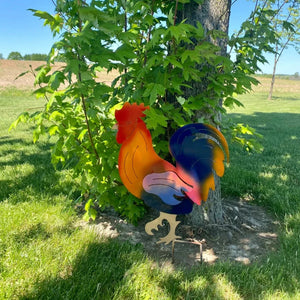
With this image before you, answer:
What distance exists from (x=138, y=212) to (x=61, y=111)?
3.85 feet

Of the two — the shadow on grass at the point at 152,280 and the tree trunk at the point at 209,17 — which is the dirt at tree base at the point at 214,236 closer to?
the shadow on grass at the point at 152,280

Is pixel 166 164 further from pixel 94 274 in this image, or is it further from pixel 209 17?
pixel 209 17

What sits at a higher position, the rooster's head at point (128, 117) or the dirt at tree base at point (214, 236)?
the rooster's head at point (128, 117)

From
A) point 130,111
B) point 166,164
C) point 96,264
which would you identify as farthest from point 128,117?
point 96,264

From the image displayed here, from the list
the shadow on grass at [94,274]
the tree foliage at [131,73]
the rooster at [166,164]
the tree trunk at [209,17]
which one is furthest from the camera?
the tree trunk at [209,17]

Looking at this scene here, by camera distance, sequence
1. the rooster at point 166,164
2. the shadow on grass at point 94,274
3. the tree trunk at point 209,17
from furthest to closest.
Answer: the tree trunk at point 209,17
the rooster at point 166,164
the shadow on grass at point 94,274

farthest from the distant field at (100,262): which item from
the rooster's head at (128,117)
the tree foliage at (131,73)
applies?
the rooster's head at (128,117)

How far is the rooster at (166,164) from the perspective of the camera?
203cm

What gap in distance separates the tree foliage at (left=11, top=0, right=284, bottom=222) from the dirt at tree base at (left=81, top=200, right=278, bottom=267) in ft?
0.69

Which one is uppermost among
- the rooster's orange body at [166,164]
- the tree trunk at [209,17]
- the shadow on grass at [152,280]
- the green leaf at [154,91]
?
the tree trunk at [209,17]

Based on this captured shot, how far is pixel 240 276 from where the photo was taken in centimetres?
217

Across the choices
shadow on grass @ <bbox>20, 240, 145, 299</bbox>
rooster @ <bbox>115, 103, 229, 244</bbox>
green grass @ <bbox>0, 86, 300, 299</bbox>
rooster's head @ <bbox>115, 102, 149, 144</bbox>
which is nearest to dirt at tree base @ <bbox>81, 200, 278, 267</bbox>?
green grass @ <bbox>0, 86, 300, 299</bbox>

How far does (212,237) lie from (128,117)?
4.94ft

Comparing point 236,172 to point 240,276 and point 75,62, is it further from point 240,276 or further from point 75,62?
point 75,62
